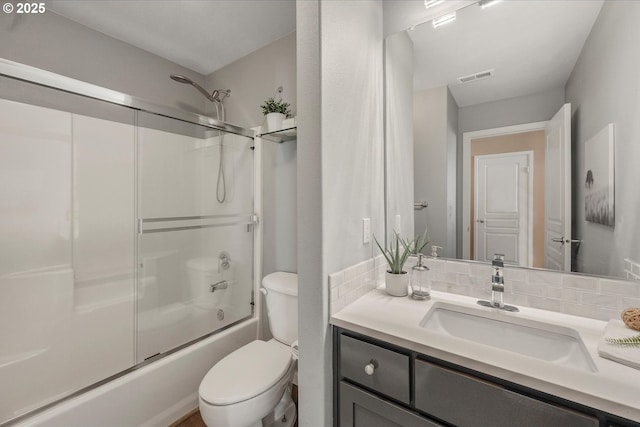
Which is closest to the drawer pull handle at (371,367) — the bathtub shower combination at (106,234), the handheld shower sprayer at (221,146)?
the bathtub shower combination at (106,234)

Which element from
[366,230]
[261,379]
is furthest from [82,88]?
[261,379]

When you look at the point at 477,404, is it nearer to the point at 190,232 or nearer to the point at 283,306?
the point at 283,306

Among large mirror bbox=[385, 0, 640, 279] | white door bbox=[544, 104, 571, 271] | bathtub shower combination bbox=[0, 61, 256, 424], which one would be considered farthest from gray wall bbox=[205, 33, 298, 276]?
white door bbox=[544, 104, 571, 271]

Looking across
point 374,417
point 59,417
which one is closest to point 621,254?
point 374,417

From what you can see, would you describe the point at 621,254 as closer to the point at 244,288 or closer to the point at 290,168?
the point at 290,168

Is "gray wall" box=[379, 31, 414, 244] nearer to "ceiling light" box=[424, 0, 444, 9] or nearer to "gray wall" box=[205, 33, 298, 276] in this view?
"ceiling light" box=[424, 0, 444, 9]

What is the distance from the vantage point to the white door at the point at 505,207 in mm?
1133

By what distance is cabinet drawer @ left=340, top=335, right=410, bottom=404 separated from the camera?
0.86 meters

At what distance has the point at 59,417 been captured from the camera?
1265 mm

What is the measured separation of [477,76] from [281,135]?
1.20 meters

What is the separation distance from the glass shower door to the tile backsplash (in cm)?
127

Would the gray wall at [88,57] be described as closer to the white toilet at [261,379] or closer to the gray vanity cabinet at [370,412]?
the white toilet at [261,379]

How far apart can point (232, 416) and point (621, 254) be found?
1.63 m

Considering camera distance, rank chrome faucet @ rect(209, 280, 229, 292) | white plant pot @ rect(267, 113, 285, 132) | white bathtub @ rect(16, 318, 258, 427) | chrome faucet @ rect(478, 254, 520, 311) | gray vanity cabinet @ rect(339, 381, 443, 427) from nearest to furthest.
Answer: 1. gray vanity cabinet @ rect(339, 381, 443, 427)
2. chrome faucet @ rect(478, 254, 520, 311)
3. white bathtub @ rect(16, 318, 258, 427)
4. white plant pot @ rect(267, 113, 285, 132)
5. chrome faucet @ rect(209, 280, 229, 292)
